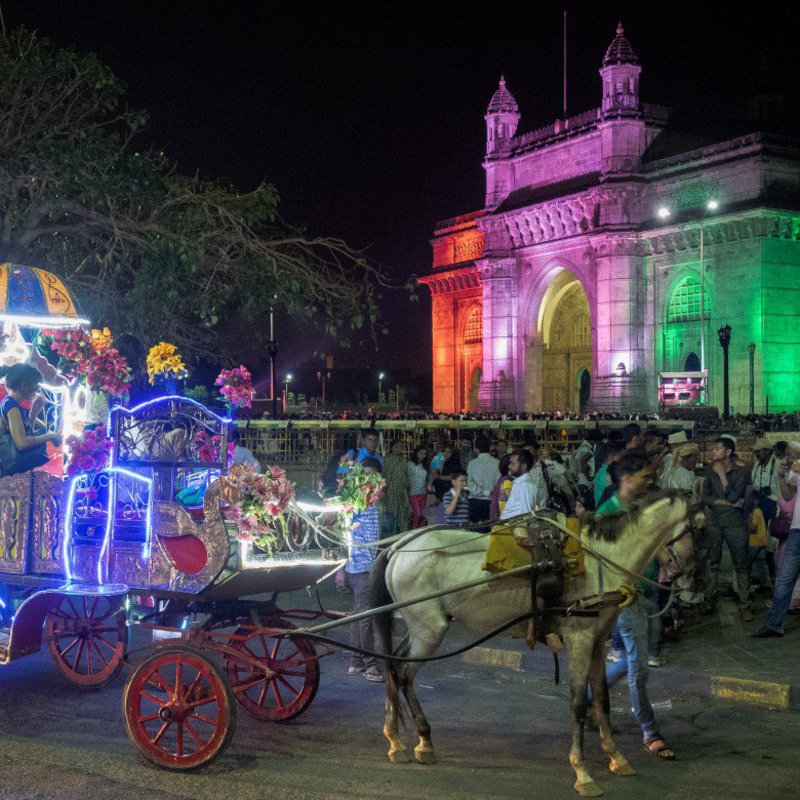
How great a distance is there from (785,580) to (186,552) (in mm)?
5542

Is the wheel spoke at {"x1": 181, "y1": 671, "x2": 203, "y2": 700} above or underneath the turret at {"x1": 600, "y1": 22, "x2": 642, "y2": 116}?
underneath

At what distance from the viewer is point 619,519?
6.08 meters

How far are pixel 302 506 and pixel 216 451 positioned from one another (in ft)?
2.40

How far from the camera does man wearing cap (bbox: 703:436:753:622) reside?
34.8 feet

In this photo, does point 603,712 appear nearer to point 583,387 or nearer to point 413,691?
point 413,691

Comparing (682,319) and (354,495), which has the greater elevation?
(682,319)

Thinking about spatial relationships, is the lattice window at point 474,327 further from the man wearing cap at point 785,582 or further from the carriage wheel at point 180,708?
the carriage wheel at point 180,708

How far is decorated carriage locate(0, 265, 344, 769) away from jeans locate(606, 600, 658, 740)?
1983mm

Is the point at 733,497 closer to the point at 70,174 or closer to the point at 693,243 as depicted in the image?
the point at 70,174

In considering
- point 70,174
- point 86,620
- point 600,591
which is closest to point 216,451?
point 86,620

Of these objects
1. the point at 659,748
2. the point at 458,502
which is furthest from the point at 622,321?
the point at 659,748

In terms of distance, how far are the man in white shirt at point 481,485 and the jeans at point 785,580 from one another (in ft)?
17.3

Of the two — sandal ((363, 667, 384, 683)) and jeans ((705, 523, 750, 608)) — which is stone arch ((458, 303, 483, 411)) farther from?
sandal ((363, 667, 384, 683))

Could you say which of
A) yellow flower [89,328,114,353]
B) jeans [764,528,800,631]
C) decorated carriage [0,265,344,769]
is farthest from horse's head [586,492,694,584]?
yellow flower [89,328,114,353]
